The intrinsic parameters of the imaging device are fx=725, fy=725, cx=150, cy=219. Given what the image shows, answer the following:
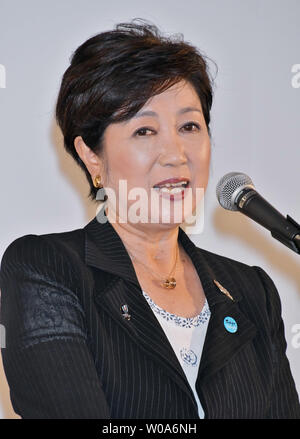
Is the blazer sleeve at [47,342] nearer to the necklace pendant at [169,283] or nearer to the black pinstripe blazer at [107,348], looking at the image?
the black pinstripe blazer at [107,348]

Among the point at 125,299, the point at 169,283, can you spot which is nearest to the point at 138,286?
the point at 125,299

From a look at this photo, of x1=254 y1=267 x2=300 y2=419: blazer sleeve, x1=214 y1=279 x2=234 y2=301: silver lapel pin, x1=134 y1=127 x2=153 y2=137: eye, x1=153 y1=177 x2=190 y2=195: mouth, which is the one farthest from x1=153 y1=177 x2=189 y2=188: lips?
x1=254 y1=267 x2=300 y2=419: blazer sleeve

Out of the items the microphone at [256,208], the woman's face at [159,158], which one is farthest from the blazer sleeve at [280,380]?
the microphone at [256,208]

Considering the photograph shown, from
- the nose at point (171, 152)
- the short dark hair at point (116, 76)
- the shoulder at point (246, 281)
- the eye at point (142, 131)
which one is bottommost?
the shoulder at point (246, 281)

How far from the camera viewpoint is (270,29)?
3105mm

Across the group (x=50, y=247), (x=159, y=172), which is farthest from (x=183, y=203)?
(x=50, y=247)

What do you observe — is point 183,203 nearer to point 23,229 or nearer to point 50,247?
point 50,247

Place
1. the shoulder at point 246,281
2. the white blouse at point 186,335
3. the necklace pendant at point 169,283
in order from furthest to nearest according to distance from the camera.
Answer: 1. the shoulder at point 246,281
2. the necklace pendant at point 169,283
3. the white blouse at point 186,335

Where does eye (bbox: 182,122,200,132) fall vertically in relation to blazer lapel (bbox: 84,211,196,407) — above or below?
above

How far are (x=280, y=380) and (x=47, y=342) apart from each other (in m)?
0.78

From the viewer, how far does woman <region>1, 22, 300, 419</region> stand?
1.74m

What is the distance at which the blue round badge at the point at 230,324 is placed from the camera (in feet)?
6.87

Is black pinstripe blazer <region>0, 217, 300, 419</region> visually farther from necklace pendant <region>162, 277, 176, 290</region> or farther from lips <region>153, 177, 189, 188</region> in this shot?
lips <region>153, 177, 189, 188</region>

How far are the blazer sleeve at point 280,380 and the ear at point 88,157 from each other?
2.25ft
